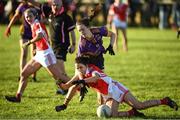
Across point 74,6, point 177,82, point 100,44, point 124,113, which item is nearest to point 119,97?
point 124,113

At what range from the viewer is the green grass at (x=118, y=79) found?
1116cm

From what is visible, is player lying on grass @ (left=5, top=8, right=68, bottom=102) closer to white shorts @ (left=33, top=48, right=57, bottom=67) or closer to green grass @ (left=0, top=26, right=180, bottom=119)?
white shorts @ (left=33, top=48, right=57, bottom=67)

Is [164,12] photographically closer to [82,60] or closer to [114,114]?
[82,60]

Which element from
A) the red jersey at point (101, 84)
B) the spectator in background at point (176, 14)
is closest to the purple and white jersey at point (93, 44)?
the red jersey at point (101, 84)

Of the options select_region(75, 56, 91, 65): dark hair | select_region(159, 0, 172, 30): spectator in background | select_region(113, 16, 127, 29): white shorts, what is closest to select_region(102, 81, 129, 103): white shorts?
select_region(75, 56, 91, 65): dark hair

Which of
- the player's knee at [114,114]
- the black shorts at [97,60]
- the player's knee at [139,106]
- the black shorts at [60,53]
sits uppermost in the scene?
the black shorts at [97,60]

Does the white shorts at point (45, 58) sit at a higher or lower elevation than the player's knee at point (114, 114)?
higher

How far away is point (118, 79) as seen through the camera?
16125 mm

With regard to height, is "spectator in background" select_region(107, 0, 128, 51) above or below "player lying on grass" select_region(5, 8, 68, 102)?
below

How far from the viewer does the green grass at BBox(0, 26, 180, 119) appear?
11156 millimetres

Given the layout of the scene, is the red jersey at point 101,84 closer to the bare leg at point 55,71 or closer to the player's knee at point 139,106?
the player's knee at point 139,106

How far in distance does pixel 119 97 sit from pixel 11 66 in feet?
30.1

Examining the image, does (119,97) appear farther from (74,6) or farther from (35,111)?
(74,6)

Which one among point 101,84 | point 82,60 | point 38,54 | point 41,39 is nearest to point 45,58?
point 38,54
